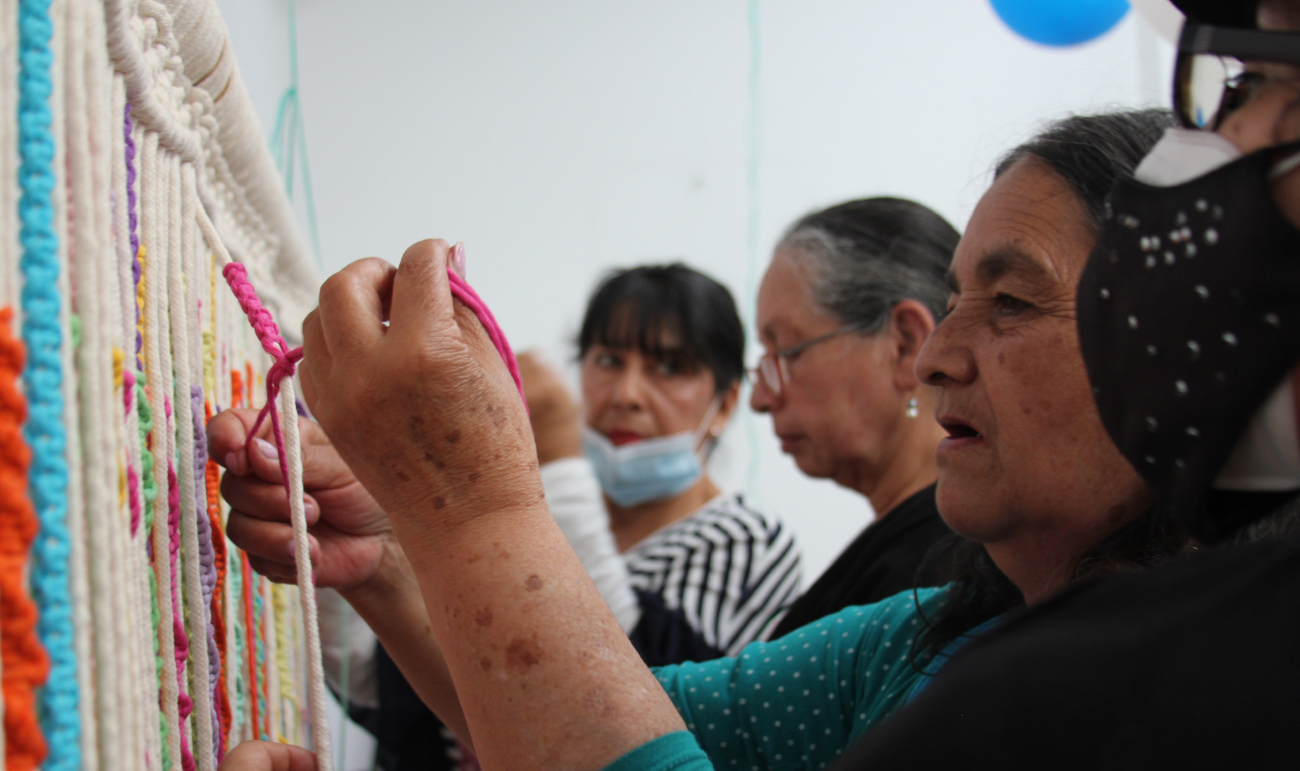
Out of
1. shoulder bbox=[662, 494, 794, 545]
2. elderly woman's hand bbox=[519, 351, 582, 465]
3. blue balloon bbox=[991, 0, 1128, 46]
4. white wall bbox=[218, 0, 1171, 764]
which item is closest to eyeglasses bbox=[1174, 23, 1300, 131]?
elderly woman's hand bbox=[519, 351, 582, 465]

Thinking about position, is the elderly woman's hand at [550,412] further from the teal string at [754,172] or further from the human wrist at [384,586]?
the teal string at [754,172]

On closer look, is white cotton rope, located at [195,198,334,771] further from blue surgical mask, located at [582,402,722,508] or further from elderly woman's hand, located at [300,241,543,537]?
blue surgical mask, located at [582,402,722,508]

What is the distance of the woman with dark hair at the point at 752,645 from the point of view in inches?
19.5

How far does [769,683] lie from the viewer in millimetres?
869

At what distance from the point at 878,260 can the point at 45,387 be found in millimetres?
1195

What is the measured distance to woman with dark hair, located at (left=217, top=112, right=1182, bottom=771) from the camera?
0.49 meters

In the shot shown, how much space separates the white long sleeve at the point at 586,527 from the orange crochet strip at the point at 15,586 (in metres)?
1.00

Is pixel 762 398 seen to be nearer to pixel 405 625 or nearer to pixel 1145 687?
pixel 405 625

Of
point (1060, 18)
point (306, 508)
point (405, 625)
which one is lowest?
point (405, 625)

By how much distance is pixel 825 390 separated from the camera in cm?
141

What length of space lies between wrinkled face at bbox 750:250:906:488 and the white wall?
873 mm

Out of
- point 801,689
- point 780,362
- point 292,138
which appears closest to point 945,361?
point 801,689

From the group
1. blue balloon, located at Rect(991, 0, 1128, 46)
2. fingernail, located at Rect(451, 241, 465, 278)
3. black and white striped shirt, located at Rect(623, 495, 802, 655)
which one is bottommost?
black and white striped shirt, located at Rect(623, 495, 802, 655)

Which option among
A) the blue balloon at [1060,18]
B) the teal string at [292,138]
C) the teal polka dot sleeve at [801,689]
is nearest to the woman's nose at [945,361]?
the teal polka dot sleeve at [801,689]
